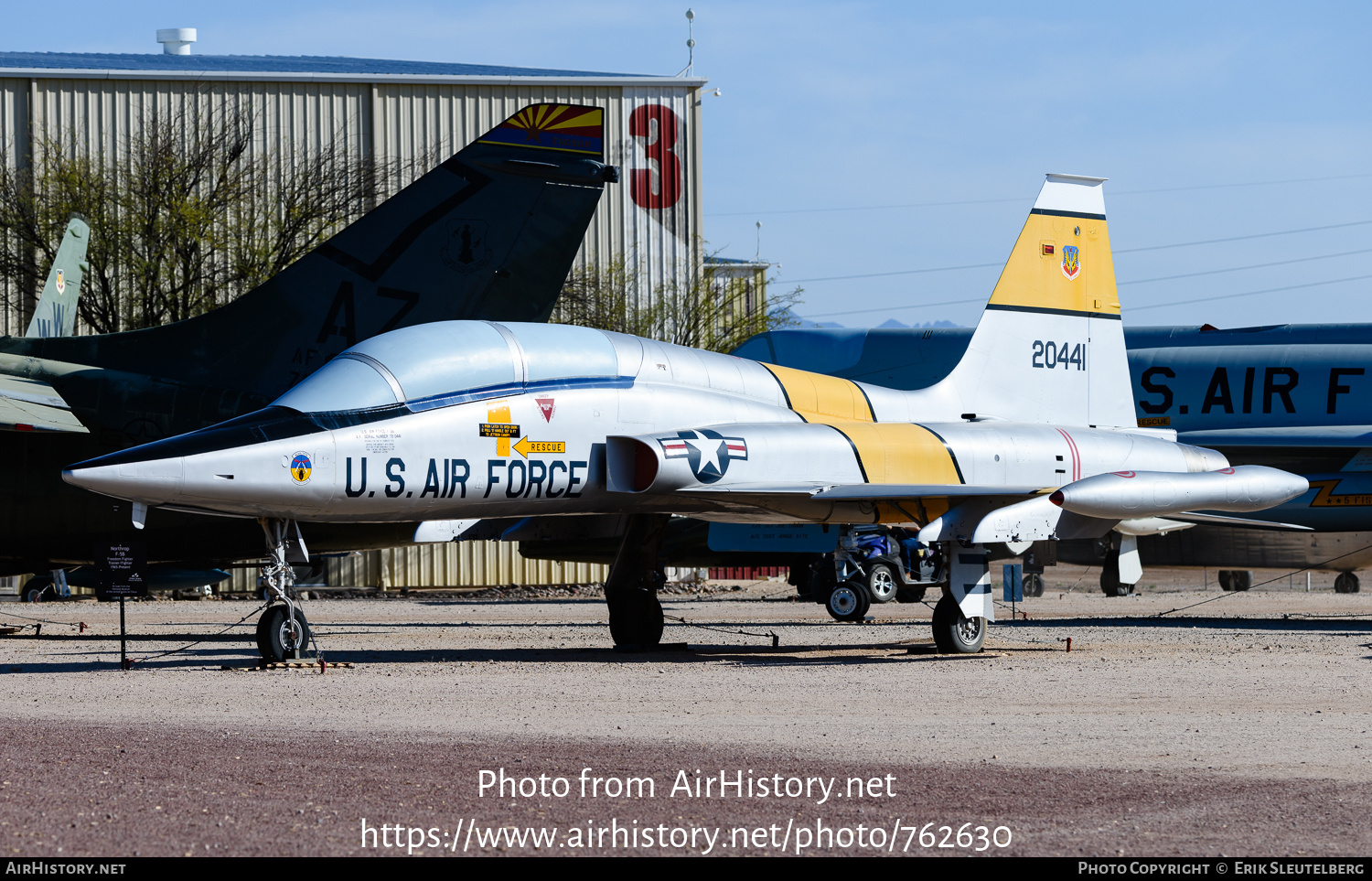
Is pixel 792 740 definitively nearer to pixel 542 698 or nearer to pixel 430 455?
pixel 542 698

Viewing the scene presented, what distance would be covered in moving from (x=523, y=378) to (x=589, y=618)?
1161 centimetres

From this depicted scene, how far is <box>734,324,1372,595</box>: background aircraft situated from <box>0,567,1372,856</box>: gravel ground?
4.95m

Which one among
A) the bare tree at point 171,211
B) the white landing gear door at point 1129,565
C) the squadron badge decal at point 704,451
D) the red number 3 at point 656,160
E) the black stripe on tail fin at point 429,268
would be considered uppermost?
the red number 3 at point 656,160

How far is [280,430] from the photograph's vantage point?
39.2 feet

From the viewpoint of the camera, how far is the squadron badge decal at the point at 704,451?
523 inches

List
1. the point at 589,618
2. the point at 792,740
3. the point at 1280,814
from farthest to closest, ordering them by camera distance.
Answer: the point at 589,618
the point at 792,740
the point at 1280,814

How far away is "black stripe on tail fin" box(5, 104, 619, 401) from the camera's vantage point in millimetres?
16219

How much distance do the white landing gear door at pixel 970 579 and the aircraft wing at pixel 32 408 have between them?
30.5 ft

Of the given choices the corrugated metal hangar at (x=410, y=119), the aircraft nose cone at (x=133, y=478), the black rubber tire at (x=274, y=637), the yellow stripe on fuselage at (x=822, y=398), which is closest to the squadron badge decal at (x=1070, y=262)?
the yellow stripe on fuselage at (x=822, y=398)

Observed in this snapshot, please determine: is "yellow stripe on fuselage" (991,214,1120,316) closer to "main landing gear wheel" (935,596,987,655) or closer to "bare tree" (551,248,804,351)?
"main landing gear wheel" (935,596,987,655)

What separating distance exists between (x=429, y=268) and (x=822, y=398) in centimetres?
459

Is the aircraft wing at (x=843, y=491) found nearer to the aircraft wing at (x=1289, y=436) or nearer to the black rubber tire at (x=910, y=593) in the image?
the aircraft wing at (x=1289, y=436)

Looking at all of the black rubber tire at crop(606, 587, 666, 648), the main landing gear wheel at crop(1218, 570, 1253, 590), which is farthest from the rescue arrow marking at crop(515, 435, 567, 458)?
the main landing gear wheel at crop(1218, 570, 1253, 590)

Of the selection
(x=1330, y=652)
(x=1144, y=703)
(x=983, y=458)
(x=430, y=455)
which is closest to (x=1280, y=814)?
(x=1144, y=703)
